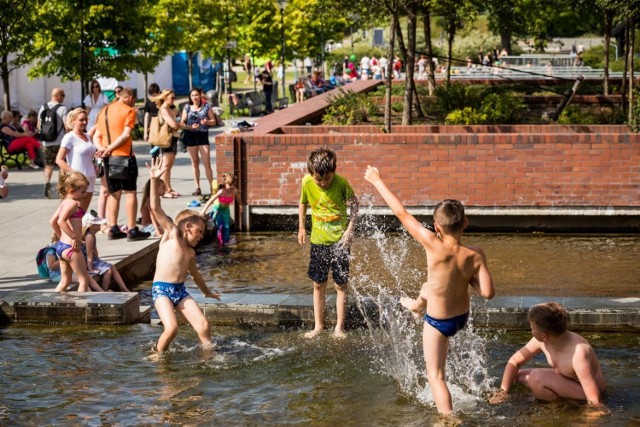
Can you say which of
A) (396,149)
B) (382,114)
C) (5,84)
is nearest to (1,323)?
(396,149)

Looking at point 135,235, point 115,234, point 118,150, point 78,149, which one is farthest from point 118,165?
point 135,235

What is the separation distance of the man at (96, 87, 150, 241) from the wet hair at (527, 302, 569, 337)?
6.46 meters

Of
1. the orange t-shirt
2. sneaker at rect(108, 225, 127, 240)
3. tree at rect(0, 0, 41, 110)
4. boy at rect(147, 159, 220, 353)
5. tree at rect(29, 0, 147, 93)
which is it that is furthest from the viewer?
tree at rect(29, 0, 147, 93)

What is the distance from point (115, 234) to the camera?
1244 centimetres

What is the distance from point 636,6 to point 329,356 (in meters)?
11.4

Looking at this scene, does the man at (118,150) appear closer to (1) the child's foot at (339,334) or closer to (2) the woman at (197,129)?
(2) the woman at (197,129)

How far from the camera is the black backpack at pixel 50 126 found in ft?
53.2

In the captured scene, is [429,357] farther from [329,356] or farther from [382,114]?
[382,114]

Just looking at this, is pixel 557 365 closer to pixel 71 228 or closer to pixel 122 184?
pixel 71 228

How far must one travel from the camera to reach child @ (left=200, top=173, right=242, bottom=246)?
43.4 feet

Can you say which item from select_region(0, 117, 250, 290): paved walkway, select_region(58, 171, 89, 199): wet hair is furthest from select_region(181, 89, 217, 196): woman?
select_region(58, 171, 89, 199): wet hair

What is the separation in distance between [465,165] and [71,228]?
638 cm

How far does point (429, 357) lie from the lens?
6.74 meters

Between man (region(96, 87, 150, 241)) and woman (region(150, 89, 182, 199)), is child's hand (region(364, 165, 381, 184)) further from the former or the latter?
woman (region(150, 89, 182, 199))
